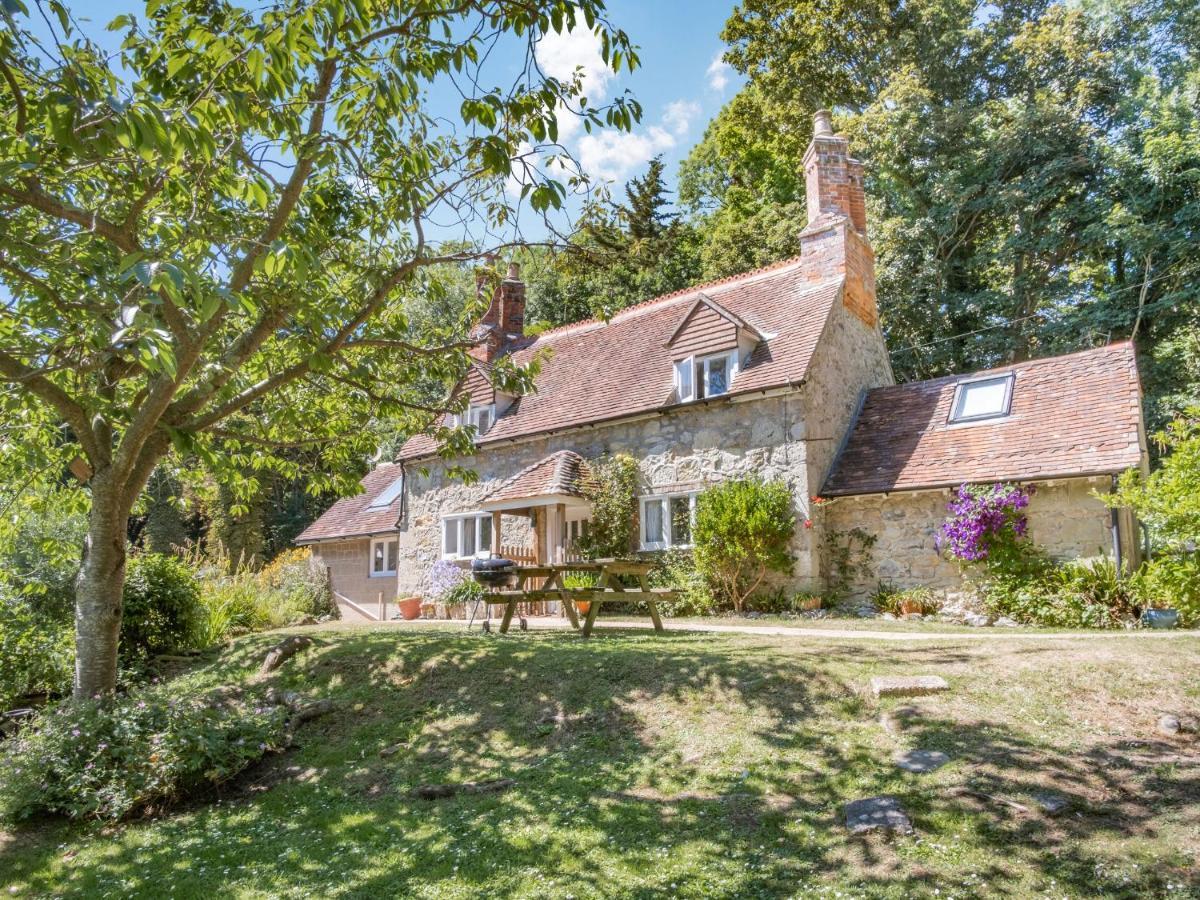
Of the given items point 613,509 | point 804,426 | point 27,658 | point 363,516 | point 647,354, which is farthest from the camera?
point 363,516

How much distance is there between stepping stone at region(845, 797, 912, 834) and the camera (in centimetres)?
477

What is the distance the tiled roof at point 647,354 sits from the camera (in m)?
16.2

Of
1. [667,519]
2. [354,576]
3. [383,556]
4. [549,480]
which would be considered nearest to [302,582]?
[354,576]

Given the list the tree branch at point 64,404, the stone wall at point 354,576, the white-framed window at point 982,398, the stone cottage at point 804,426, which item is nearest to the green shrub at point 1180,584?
the stone cottage at point 804,426

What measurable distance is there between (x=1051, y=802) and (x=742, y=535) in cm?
1004

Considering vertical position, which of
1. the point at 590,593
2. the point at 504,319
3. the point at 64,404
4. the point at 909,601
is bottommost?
the point at 909,601

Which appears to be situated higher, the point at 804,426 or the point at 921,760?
the point at 804,426

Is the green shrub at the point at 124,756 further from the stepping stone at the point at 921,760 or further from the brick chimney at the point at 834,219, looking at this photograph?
the brick chimney at the point at 834,219

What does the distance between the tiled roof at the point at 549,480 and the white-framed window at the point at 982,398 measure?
7.74 meters

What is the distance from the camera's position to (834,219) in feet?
56.4

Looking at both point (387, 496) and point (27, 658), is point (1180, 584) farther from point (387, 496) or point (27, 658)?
point (387, 496)

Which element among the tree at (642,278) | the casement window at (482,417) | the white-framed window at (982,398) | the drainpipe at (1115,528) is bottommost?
the drainpipe at (1115,528)

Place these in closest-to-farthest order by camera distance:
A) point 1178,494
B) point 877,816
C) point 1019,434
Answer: point 877,816, point 1178,494, point 1019,434

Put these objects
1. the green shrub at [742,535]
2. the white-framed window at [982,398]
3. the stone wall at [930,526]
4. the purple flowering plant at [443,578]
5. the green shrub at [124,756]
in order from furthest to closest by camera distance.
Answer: the purple flowering plant at [443,578], the white-framed window at [982,398], the green shrub at [742,535], the stone wall at [930,526], the green shrub at [124,756]
